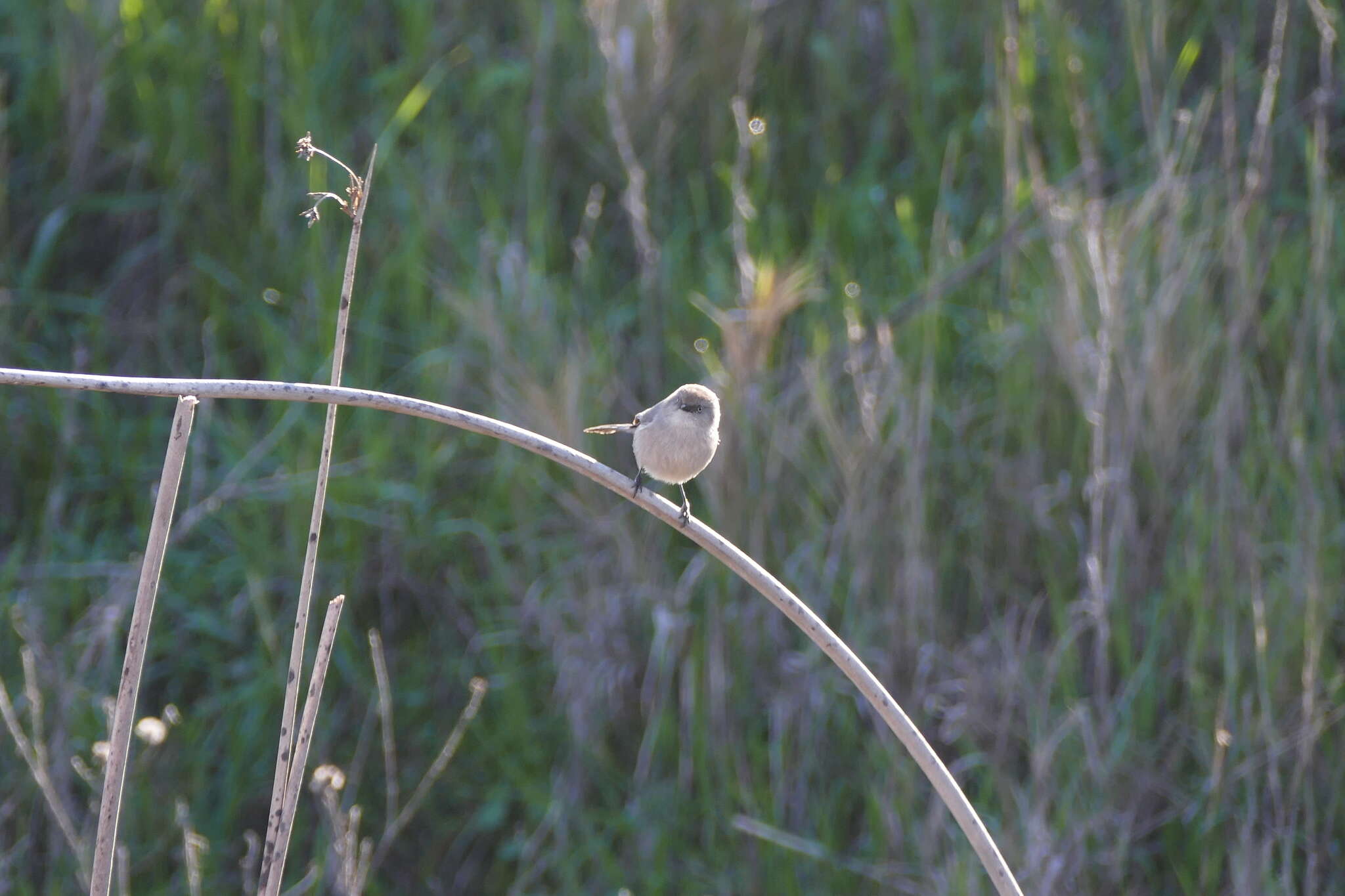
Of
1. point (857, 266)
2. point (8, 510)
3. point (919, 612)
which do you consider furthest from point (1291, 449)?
point (8, 510)

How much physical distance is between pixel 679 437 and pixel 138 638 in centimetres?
161

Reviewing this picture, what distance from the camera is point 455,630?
16.2 feet

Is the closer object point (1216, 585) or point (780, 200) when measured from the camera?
point (1216, 585)

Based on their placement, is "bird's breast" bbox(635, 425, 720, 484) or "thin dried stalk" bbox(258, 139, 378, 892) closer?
"thin dried stalk" bbox(258, 139, 378, 892)

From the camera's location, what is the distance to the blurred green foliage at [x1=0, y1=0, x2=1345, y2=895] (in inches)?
165

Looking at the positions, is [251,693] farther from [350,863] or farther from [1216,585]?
[1216,585]

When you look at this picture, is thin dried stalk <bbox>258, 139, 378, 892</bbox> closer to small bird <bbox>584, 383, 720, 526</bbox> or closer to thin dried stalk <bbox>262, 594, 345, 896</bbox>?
thin dried stalk <bbox>262, 594, 345, 896</bbox>

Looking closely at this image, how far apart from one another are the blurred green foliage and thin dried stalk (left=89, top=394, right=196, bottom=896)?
2.42 metres

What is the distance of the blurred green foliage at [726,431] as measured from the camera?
4203 mm

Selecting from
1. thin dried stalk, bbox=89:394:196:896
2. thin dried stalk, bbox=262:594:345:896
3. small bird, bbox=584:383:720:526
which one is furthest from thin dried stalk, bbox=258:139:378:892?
small bird, bbox=584:383:720:526

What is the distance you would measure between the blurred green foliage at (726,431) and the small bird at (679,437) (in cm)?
92

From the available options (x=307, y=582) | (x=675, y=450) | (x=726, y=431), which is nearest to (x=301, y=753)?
(x=307, y=582)

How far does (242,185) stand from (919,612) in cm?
333

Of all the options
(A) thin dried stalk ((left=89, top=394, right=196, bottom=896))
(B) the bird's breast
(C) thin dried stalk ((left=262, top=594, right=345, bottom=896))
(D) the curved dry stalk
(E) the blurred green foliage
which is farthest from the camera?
(E) the blurred green foliage
